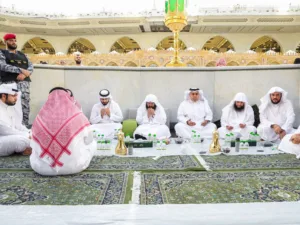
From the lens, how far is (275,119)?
328 cm

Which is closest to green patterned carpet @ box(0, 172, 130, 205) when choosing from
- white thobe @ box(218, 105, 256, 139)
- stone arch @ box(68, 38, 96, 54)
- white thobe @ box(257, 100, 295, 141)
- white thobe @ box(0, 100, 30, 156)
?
white thobe @ box(0, 100, 30, 156)

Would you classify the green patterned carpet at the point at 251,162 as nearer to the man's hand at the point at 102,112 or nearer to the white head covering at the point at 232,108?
the white head covering at the point at 232,108

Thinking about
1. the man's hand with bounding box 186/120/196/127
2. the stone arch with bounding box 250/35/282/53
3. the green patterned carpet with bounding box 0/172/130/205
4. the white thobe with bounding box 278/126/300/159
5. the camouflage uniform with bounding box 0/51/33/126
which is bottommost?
the green patterned carpet with bounding box 0/172/130/205

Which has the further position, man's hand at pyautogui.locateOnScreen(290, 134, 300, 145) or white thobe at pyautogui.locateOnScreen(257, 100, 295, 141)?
white thobe at pyautogui.locateOnScreen(257, 100, 295, 141)

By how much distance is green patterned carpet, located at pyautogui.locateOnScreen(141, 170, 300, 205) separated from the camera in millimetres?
1445

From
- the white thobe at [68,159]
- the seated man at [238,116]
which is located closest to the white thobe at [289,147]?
the seated man at [238,116]

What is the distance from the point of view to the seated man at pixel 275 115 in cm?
313

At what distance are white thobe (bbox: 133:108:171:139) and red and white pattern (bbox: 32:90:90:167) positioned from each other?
1.57m

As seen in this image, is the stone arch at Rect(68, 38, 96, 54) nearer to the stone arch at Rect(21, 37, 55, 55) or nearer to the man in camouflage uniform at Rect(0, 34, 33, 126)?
→ the stone arch at Rect(21, 37, 55, 55)

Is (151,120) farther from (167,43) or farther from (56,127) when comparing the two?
(167,43)

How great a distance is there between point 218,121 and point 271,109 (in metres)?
0.78

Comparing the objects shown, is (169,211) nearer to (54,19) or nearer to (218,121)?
(218,121)

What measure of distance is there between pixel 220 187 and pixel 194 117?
208 centimetres

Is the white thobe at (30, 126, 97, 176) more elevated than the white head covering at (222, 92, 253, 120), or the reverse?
the white head covering at (222, 92, 253, 120)
